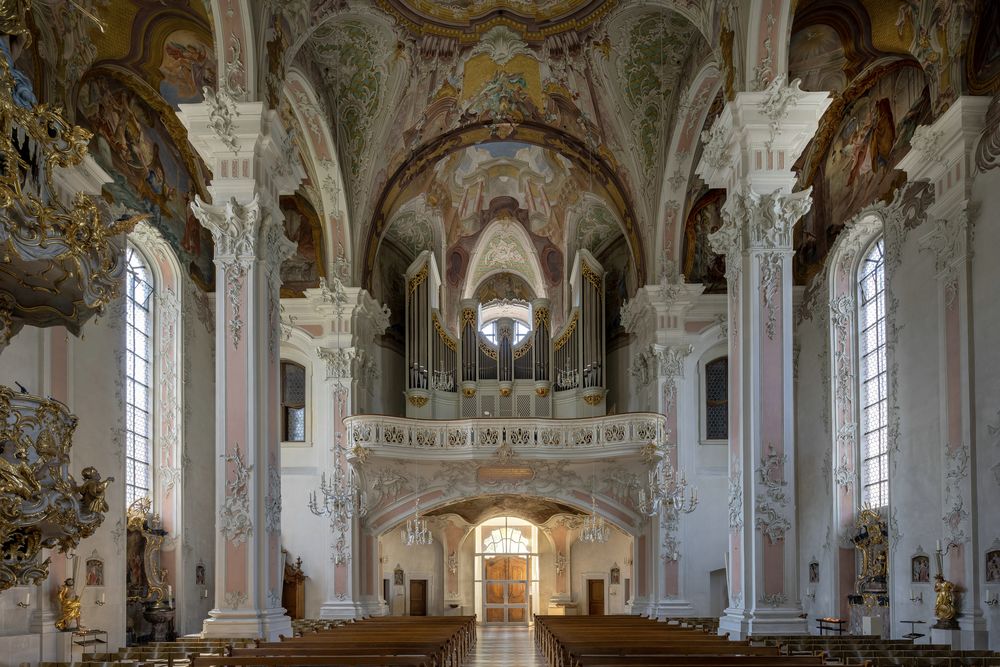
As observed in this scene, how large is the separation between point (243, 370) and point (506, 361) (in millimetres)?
14912

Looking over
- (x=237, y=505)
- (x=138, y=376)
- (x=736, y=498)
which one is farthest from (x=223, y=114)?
(x=736, y=498)

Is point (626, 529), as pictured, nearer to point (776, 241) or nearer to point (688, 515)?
point (688, 515)

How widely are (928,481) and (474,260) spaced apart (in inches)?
673

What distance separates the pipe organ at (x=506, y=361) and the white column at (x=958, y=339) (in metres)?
13.2

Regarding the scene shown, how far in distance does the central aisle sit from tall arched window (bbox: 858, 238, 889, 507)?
22.4ft

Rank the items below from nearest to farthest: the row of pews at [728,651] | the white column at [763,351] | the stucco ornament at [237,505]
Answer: the row of pews at [728,651] → the white column at [763,351] → the stucco ornament at [237,505]

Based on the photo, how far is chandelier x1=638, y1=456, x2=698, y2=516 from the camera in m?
25.1

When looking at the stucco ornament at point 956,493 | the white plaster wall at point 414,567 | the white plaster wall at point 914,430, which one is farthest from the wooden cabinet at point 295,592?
the stucco ornament at point 956,493

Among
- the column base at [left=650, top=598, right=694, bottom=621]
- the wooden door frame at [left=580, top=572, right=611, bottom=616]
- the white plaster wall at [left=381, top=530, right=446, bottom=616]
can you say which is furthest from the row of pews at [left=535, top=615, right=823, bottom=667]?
the wooden door frame at [left=580, top=572, right=611, bottom=616]

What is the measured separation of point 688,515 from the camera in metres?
25.8

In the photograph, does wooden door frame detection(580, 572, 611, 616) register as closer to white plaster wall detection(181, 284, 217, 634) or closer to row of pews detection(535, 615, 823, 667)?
row of pews detection(535, 615, 823, 667)

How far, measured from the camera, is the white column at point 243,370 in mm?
14664

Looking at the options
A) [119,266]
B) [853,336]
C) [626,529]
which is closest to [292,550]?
[626,529]

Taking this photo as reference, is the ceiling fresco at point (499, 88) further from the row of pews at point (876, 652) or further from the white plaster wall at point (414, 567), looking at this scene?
the row of pews at point (876, 652)
